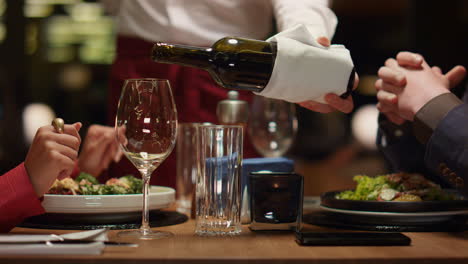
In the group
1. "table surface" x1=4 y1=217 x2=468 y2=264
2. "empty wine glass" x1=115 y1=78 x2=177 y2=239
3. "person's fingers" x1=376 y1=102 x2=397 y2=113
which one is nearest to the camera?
"table surface" x1=4 y1=217 x2=468 y2=264

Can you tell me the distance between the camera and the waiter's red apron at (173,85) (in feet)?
5.67

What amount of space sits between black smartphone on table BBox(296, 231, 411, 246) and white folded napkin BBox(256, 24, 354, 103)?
269 mm

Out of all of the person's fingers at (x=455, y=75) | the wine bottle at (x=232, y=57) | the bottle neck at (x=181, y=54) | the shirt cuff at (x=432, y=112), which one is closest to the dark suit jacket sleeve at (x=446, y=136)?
the shirt cuff at (x=432, y=112)

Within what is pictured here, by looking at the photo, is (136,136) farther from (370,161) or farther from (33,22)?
(370,161)

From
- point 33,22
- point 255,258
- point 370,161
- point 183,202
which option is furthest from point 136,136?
point 370,161

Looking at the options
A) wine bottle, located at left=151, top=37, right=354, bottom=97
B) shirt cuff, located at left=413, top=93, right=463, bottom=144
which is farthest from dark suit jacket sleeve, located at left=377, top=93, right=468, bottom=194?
wine bottle, located at left=151, top=37, right=354, bottom=97

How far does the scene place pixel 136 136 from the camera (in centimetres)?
95

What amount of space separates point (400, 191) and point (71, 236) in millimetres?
662

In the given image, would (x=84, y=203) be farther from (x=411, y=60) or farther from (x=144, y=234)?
(x=411, y=60)

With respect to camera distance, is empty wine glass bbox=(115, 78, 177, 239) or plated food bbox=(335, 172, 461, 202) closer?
empty wine glass bbox=(115, 78, 177, 239)

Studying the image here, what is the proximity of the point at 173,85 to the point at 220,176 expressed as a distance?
30.8 inches

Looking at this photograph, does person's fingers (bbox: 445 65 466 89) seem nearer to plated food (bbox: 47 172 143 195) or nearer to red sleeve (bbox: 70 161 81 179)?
plated food (bbox: 47 172 143 195)

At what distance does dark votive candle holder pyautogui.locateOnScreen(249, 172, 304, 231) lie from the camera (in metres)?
0.99

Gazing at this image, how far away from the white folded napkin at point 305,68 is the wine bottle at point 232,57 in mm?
17
